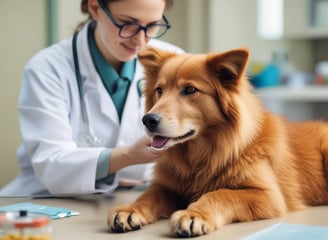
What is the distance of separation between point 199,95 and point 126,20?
1.59 ft

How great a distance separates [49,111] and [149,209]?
549 mm

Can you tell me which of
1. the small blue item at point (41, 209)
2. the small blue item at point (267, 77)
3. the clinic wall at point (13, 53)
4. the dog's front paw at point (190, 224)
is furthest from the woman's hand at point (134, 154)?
the small blue item at point (267, 77)

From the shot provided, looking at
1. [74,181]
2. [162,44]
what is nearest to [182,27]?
[162,44]

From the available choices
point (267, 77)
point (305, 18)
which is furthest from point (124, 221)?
point (305, 18)

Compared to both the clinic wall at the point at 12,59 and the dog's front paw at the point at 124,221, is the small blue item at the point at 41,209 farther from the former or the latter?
the clinic wall at the point at 12,59

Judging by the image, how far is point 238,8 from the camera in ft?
15.1

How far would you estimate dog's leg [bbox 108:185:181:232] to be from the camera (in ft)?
4.76

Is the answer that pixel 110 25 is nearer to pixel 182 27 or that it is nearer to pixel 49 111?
pixel 49 111

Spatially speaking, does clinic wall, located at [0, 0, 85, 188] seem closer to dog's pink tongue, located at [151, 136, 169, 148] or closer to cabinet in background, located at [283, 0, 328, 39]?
dog's pink tongue, located at [151, 136, 169, 148]

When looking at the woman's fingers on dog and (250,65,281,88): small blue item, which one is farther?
(250,65,281,88): small blue item

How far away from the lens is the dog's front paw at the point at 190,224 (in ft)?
4.50

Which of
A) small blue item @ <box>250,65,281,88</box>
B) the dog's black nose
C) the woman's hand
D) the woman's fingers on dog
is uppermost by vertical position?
the dog's black nose

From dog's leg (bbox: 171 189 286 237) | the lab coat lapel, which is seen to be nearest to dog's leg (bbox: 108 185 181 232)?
dog's leg (bbox: 171 189 286 237)

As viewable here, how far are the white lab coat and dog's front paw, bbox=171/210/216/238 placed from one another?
1.64 ft
